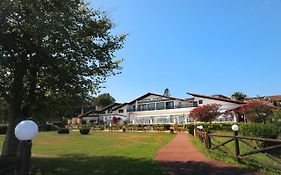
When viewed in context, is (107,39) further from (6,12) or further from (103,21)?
(6,12)

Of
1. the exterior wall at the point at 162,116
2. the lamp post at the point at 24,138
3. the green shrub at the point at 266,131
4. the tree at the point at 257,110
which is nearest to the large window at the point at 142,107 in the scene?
the exterior wall at the point at 162,116

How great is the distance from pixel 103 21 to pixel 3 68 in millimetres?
5041

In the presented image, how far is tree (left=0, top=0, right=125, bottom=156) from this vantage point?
484 inches

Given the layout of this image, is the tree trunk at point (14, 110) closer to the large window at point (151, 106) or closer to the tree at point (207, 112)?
the tree at point (207, 112)

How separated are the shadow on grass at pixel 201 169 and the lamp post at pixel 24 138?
19.5 ft

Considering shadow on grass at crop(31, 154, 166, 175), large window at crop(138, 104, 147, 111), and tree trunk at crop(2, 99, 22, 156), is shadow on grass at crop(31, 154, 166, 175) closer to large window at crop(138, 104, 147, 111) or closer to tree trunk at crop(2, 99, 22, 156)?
tree trunk at crop(2, 99, 22, 156)

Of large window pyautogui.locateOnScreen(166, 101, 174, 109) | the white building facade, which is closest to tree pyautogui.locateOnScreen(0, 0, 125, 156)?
the white building facade

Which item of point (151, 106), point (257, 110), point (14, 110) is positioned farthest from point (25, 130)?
point (151, 106)

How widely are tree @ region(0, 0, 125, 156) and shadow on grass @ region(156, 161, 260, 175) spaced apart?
528 centimetres

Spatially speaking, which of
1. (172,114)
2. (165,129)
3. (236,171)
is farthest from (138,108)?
(236,171)

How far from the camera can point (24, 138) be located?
20.2 feet

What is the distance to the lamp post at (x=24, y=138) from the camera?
20.0 ft

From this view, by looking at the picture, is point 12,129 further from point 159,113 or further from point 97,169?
point 159,113

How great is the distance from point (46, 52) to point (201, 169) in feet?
24.5
